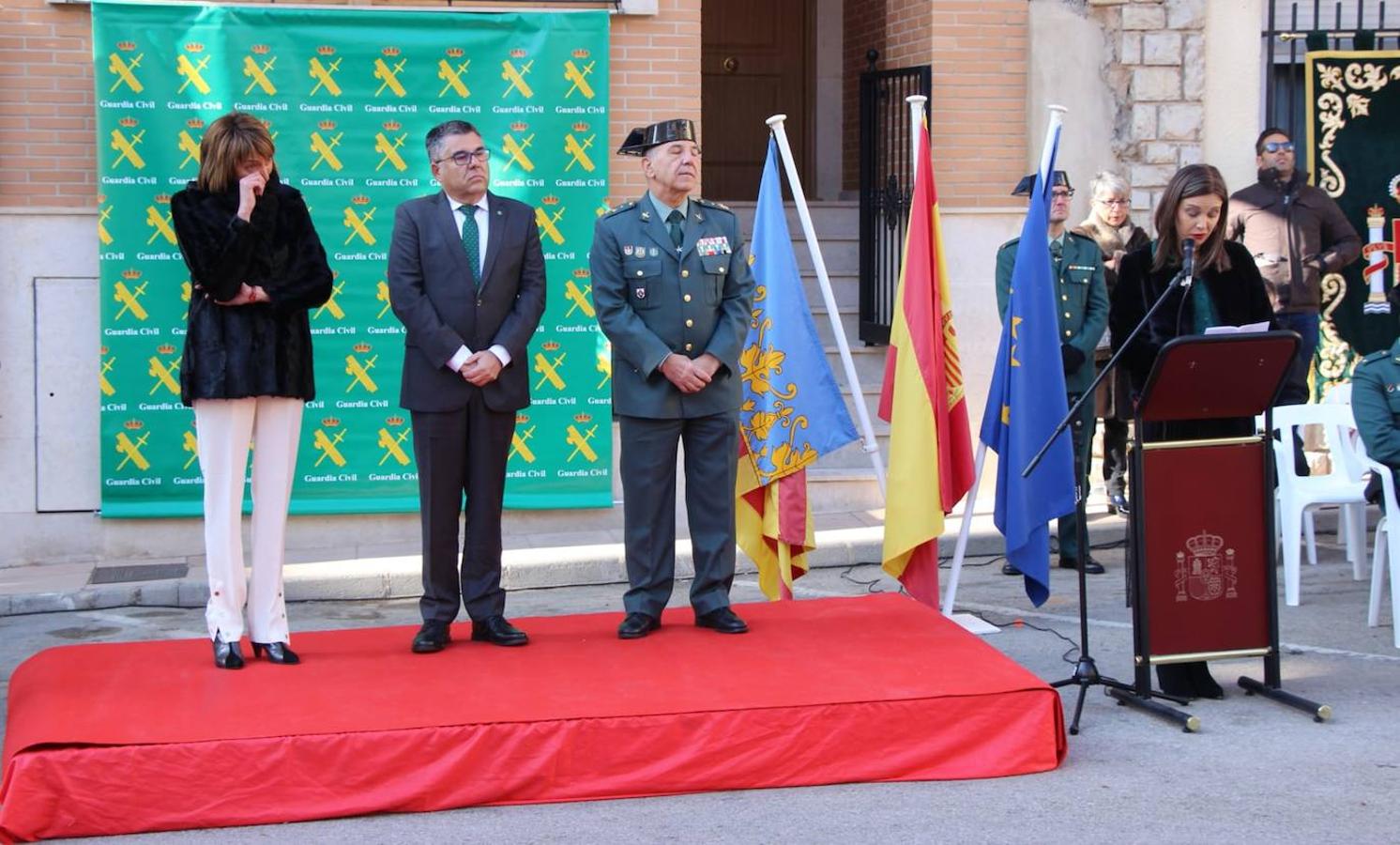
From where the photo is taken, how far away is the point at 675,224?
6.61 m

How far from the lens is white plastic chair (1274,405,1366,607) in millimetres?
8297

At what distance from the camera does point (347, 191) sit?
32.2ft

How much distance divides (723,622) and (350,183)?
4.46 metres

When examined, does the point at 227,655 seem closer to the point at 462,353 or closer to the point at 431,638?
the point at 431,638

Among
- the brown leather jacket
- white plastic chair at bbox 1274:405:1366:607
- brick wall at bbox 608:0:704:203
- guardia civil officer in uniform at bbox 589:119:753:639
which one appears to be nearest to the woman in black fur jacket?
guardia civil officer in uniform at bbox 589:119:753:639

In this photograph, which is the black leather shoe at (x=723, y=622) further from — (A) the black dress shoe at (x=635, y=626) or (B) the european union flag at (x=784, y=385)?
(B) the european union flag at (x=784, y=385)

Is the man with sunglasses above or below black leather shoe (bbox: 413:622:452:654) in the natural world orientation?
Result: above

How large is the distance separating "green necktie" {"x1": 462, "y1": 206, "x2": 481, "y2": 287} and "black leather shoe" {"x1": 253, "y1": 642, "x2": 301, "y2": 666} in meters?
1.50

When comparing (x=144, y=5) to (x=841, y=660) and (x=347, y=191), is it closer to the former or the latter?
(x=347, y=191)

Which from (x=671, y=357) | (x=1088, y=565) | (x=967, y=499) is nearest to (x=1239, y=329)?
(x=967, y=499)

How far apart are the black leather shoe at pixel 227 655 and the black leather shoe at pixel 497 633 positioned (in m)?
0.88

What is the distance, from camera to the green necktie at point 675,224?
21.6 feet

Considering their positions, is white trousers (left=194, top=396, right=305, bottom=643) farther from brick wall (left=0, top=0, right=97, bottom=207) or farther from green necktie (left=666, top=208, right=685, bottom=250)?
brick wall (left=0, top=0, right=97, bottom=207)

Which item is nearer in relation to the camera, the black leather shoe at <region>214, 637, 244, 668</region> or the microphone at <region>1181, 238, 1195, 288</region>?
the microphone at <region>1181, 238, 1195, 288</region>
